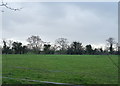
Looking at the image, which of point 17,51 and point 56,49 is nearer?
point 17,51

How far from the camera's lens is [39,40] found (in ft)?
317

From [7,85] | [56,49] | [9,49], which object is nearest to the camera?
[7,85]

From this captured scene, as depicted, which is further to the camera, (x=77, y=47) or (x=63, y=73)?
(x=77, y=47)

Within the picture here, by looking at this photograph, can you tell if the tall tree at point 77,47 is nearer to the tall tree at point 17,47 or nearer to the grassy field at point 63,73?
the tall tree at point 17,47

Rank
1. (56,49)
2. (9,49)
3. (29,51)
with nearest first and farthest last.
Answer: (9,49), (29,51), (56,49)

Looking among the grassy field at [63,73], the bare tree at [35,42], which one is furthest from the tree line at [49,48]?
the grassy field at [63,73]

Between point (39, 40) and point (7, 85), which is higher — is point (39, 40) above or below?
above

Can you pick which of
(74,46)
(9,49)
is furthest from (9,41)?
(74,46)

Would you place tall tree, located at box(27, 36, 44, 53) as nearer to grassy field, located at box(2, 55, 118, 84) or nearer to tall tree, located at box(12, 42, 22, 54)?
tall tree, located at box(12, 42, 22, 54)

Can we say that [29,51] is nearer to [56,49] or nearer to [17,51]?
[17,51]

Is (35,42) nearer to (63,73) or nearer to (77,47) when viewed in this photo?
(77,47)

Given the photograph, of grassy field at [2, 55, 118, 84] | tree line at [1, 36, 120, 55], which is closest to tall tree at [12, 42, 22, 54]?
tree line at [1, 36, 120, 55]

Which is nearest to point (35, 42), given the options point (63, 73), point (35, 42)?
point (35, 42)

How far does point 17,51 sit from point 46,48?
41.6 ft
